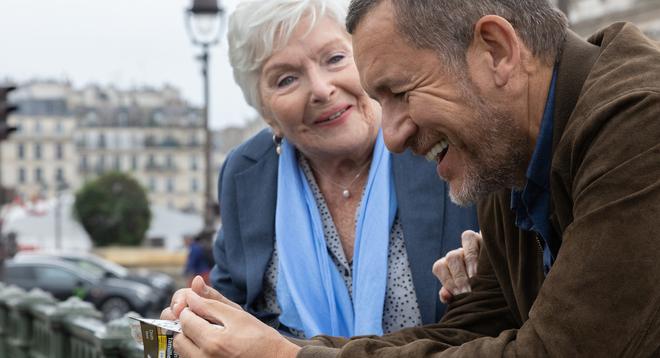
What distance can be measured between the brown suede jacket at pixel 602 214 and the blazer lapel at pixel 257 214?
1.07 meters

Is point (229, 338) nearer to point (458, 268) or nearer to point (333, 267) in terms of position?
point (458, 268)

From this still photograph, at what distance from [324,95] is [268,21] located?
0.85 ft

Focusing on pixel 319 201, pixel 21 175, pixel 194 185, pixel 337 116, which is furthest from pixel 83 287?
pixel 194 185

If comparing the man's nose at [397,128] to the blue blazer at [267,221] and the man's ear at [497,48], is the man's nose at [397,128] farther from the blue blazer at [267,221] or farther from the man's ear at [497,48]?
the blue blazer at [267,221]

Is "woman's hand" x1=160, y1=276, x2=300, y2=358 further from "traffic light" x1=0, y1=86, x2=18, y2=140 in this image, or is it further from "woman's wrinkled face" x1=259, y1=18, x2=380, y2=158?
"traffic light" x1=0, y1=86, x2=18, y2=140

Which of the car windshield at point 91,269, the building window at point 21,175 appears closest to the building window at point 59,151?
the building window at point 21,175

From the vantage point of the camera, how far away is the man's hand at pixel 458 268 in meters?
2.73

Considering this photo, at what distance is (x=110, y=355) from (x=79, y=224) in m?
75.1

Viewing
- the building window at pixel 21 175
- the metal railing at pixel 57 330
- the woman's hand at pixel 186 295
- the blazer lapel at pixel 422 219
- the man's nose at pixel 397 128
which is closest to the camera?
the man's nose at pixel 397 128

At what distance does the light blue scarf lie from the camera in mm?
3051

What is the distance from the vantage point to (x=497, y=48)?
212cm

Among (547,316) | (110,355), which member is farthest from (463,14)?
(110,355)

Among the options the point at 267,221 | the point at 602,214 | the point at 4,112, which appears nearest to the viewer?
the point at 602,214

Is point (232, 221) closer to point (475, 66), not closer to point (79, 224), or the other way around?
point (475, 66)
